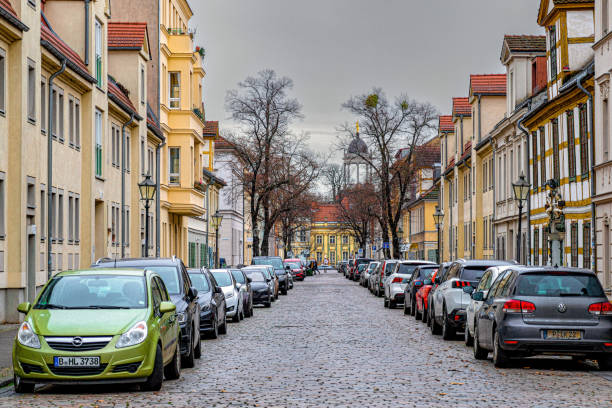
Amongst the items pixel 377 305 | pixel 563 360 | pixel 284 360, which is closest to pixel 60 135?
pixel 377 305

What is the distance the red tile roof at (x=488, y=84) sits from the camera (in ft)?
185

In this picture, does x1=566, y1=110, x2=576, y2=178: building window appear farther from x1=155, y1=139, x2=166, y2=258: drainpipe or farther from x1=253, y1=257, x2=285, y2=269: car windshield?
x1=253, y1=257, x2=285, y2=269: car windshield

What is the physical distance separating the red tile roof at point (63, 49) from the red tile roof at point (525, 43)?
2047 centimetres

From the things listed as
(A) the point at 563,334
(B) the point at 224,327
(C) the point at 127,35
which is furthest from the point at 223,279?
(C) the point at 127,35

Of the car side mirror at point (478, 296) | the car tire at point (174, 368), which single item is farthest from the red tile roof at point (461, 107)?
the car tire at point (174, 368)

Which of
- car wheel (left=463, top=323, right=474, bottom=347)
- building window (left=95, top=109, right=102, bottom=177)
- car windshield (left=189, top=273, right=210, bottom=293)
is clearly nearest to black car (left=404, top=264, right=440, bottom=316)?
car windshield (left=189, top=273, right=210, bottom=293)

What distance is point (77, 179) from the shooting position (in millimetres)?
33219

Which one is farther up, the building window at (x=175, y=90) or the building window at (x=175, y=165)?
the building window at (x=175, y=90)

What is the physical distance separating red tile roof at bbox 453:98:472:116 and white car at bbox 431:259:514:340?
41.2 metres

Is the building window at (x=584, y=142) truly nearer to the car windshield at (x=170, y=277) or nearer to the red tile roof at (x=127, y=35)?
the car windshield at (x=170, y=277)

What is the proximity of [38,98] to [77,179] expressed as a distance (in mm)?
6789

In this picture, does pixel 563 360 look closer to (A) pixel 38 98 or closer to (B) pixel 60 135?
(A) pixel 38 98

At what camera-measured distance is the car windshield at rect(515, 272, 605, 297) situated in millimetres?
15422

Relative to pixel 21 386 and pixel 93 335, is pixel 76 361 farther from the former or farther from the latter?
pixel 21 386
